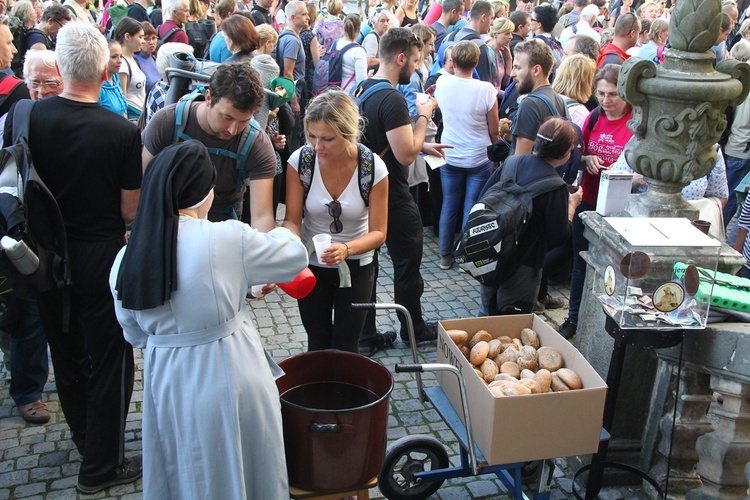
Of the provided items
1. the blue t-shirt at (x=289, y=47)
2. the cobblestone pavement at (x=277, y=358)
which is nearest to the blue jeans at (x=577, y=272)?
the cobblestone pavement at (x=277, y=358)

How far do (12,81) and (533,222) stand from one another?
3211mm

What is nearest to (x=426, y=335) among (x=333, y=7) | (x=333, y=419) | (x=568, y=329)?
(x=568, y=329)

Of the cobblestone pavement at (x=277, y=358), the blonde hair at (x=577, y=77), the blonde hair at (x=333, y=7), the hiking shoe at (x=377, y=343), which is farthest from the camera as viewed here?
the blonde hair at (x=333, y=7)

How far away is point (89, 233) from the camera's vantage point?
3477 millimetres

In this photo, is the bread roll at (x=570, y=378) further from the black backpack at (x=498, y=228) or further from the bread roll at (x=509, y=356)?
the black backpack at (x=498, y=228)

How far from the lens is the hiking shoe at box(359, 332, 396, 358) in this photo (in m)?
5.10

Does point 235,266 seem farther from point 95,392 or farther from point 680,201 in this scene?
point 680,201

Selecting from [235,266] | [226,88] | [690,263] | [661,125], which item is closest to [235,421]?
[235,266]

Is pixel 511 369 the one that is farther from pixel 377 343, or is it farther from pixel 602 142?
pixel 602 142

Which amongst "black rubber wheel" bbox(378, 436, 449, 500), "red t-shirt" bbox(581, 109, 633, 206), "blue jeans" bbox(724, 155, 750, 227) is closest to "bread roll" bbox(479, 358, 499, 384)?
"black rubber wheel" bbox(378, 436, 449, 500)

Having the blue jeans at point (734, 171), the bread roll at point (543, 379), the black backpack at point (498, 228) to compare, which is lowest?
the blue jeans at point (734, 171)

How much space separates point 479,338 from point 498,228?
715mm

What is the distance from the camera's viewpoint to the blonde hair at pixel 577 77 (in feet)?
19.6

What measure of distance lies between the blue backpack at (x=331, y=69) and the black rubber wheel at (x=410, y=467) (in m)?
5.63
